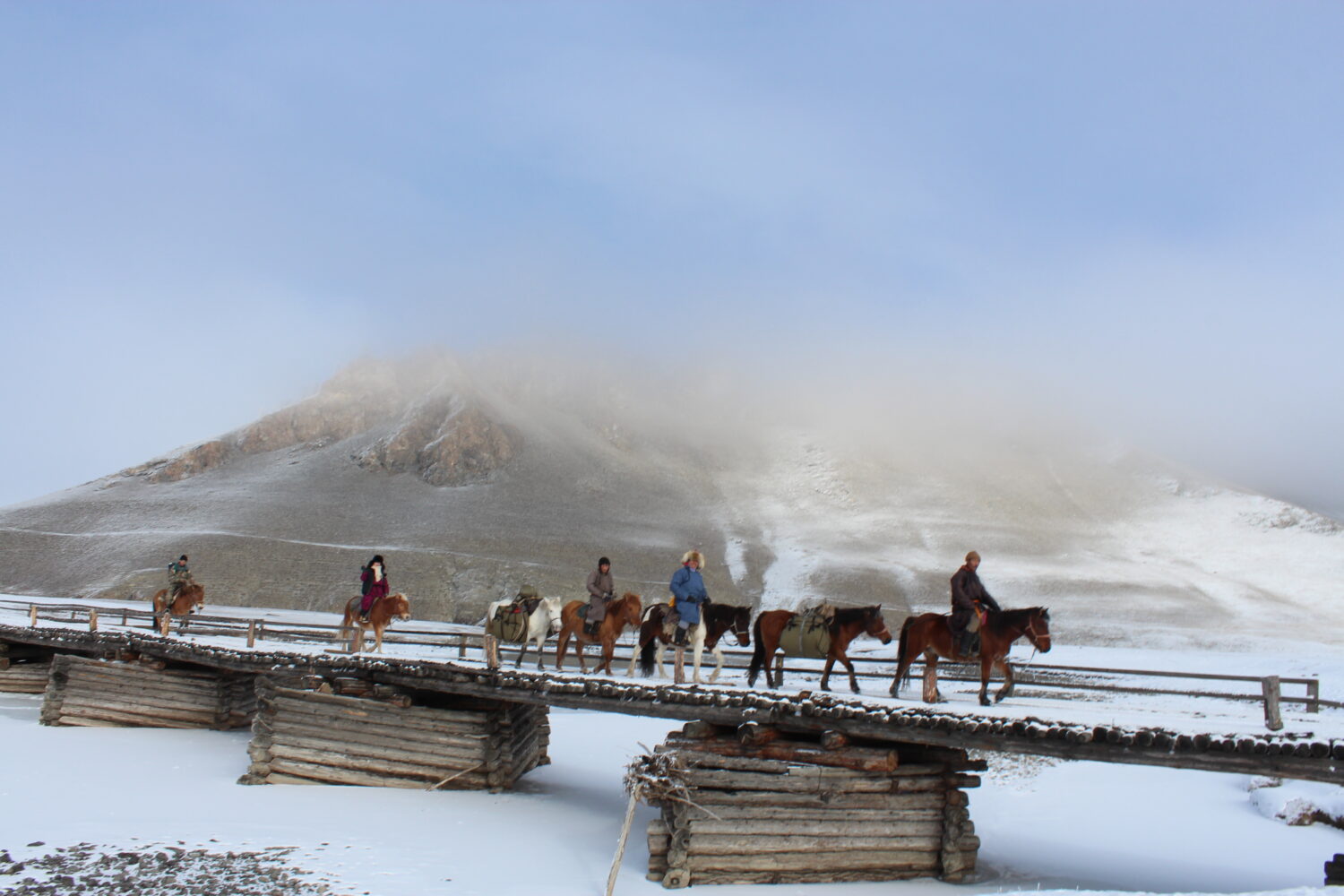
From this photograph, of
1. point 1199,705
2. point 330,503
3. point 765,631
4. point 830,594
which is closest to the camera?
point 765,631

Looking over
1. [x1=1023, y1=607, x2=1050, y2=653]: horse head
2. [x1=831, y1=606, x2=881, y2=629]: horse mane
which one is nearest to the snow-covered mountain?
[x1=831, y1=606, x2=881, y2=629]: horse mane

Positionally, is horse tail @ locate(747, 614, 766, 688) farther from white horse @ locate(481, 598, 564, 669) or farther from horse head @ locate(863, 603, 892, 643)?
white horse @ locate(481, 598, 564, 669)

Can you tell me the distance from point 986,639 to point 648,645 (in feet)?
22.3

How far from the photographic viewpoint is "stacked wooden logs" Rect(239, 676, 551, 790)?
19562 millimetres

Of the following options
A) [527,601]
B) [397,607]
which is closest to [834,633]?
[527,601]

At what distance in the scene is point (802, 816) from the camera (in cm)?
1397

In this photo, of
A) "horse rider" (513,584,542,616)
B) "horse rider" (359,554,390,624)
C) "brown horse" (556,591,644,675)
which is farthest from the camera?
"horse rider" (359,554,390,624)

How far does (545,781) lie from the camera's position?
21.8m

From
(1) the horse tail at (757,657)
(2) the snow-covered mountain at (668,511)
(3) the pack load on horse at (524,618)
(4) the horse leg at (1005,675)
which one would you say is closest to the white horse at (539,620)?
(3) the pack load on horse at (524,618)

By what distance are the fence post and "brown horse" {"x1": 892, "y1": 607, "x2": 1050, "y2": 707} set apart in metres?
2.83

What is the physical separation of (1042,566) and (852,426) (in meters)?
64.0

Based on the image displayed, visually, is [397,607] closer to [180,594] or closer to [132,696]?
[132,696]

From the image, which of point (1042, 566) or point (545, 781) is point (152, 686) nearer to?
point (545, 781)

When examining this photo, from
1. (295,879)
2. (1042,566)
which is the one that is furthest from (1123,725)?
(1042,566)
